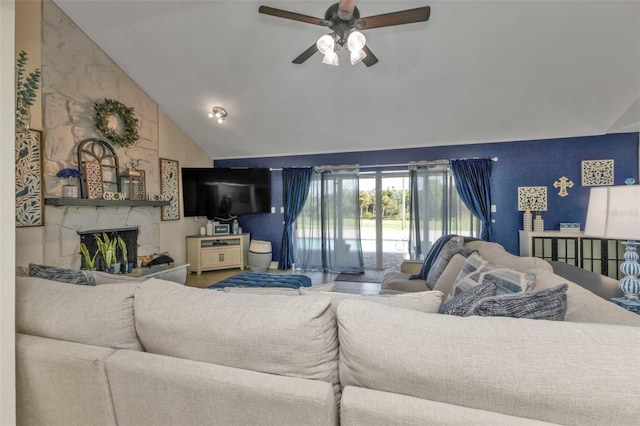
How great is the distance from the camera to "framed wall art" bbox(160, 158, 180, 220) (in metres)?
4.80

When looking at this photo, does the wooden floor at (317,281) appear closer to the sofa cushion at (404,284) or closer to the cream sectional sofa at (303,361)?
the sofa cushion at (404,284)

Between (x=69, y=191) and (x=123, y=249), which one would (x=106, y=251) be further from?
(x=69, y=191)

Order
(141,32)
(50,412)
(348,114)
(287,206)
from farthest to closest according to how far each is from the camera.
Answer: (287,206)
(348,114)
(141,32)
(50,412)

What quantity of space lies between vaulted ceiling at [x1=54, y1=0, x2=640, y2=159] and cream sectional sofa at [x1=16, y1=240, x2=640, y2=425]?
304 cm

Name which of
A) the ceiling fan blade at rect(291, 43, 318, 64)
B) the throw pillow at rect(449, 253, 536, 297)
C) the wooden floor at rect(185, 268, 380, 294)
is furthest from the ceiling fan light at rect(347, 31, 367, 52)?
the wooden floor at rect(185, 268, 380, 294)

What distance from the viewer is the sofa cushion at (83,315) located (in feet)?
3.63

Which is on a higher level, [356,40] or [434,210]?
[356,40]

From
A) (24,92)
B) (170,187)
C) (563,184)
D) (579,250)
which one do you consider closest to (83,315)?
(24,92)

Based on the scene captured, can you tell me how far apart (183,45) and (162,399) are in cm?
395

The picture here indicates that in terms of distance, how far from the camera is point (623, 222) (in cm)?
146

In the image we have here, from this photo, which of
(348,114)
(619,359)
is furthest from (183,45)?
(619,359)

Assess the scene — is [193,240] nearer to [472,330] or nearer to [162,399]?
[162,399]

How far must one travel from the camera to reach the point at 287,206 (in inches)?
221

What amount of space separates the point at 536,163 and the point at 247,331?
5248 millimetres
